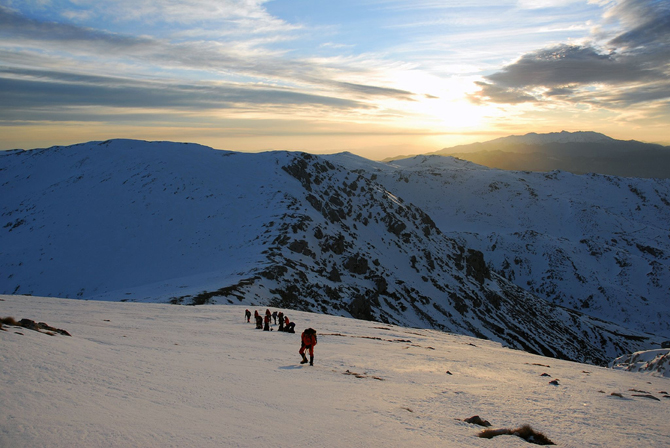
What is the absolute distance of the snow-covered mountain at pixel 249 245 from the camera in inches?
2335

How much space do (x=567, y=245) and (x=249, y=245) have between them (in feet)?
426

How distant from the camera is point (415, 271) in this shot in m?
90.9

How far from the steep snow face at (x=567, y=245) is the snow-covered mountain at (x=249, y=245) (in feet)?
41.6

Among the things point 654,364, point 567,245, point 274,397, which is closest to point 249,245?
point 654,364

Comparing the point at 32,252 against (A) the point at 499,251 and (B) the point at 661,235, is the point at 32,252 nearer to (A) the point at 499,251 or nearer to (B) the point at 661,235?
(A) the point at 499,251

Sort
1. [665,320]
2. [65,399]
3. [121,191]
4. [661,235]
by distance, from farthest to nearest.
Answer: [661,235] → [665,320] → [121,191] → [65,399]

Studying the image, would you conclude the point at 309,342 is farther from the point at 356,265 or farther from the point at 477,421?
the point at 356,265

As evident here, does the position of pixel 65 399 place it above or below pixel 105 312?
above

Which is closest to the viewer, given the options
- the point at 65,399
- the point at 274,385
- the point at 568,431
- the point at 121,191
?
the point at 65,399

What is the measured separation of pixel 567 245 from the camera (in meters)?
154

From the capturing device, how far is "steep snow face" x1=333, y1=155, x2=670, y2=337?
132 m

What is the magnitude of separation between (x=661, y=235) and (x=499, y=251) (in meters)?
77.7

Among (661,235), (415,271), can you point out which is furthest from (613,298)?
(415,271)

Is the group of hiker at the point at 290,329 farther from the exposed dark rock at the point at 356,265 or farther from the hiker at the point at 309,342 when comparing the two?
the exposed dark rock at the point at 356,265
